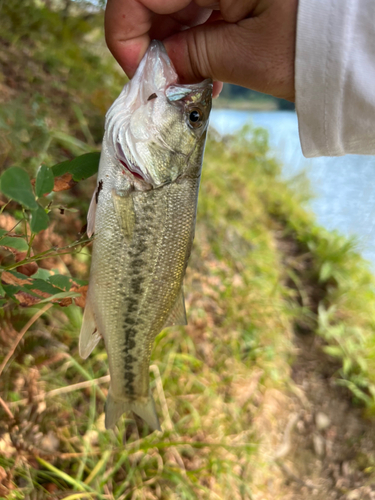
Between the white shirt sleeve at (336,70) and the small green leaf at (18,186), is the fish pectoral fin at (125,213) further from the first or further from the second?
the white shirt sleeve at (336,70)

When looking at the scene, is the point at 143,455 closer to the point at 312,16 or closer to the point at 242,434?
the point at 242,434

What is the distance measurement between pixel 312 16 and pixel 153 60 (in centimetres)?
50

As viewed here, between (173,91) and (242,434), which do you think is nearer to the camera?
(173,91)

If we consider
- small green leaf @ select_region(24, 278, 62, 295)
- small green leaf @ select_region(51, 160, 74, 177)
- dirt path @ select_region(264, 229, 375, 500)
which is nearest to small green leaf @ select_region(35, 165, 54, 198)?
small green leaf @ select_region(51, 160, 74, 177)

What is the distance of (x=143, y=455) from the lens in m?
1.96

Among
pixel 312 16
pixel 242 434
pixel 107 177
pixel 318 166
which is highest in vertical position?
pixel 312 16

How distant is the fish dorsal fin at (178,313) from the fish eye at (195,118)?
2.03 ft

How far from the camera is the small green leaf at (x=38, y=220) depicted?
672 millimetres

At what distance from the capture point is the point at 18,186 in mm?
636

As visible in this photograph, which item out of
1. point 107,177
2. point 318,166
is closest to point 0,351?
point 107,177

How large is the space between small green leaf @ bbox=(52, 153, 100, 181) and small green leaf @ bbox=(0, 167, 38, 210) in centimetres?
18

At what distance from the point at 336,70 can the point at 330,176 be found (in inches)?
207

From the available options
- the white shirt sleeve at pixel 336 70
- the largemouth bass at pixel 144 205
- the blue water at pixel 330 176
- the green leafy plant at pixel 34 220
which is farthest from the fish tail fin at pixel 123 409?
the blue water at pixel 330 176

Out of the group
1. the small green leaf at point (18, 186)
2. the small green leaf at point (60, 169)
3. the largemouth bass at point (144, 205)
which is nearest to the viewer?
the small green leaf at point (18, 186)
